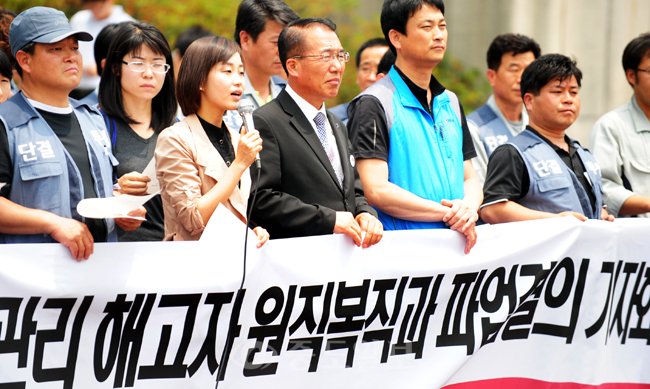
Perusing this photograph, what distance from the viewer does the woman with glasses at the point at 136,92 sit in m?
4.09

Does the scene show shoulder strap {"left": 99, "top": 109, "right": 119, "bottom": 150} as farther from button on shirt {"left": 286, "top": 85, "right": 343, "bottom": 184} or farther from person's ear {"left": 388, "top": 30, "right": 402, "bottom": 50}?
person's ear {"left": 388, "top": 30, "right": 402, "bottom": 50}

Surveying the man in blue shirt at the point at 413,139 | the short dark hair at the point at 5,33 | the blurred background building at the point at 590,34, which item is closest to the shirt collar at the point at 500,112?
the man in blue shirt at the point at 413,139

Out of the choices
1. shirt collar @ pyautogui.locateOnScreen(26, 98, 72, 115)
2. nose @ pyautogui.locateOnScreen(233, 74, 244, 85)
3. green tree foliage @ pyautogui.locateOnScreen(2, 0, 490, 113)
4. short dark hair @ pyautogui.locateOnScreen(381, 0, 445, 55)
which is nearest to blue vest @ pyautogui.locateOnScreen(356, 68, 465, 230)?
short dark hair @ pyautogui.locateOnScreen(381, 0, 445, 55)

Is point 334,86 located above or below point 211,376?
above

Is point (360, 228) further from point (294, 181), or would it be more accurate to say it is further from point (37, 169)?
point (37, 169)

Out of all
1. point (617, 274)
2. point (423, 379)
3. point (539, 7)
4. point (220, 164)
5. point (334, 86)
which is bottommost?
point (423, 379)

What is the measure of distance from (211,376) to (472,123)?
3.25 m

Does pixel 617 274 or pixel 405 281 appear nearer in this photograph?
pixel 405 281

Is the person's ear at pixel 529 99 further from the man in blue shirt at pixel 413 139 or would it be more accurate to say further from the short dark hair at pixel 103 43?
the short dark hair at pixel 103 43

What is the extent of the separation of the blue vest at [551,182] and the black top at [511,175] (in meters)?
0.03

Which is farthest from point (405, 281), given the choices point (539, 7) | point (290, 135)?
point (539, 7)

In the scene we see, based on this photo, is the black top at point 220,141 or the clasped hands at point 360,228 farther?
the black top at point 220,141

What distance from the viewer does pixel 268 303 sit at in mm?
3307

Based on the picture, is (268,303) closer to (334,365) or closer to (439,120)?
(334,365)
